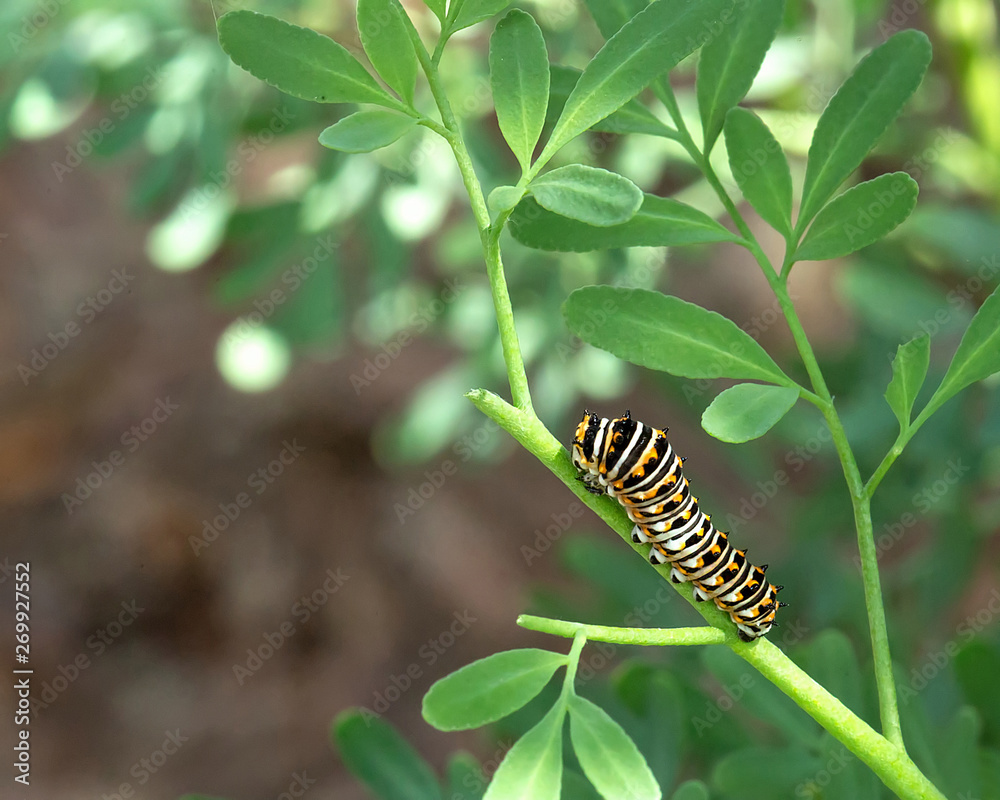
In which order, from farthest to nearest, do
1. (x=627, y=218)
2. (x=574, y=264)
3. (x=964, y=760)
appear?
(x=574, y=264) < (x=964, y=760) < (x=627, y=218)

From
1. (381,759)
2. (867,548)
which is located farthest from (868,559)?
(381,759)

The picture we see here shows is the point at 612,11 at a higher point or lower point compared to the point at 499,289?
higher

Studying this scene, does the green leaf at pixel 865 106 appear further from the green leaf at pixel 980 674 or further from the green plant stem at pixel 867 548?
the green leaf at pixel 980 674

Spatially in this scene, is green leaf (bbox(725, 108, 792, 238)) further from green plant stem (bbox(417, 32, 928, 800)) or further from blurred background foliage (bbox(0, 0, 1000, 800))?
blurred background foliage (bbox(0, 0, 1000, 800))

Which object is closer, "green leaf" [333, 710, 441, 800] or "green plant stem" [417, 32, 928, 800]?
"green plant stem" [417, 32, 928, 800]

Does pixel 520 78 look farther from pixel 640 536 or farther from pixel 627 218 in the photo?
pixel 640 536

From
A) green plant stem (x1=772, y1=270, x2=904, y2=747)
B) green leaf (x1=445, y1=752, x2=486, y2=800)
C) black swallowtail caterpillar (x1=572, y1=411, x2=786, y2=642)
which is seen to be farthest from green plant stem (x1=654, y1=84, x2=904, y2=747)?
green leaf (x1=445, y1=752, x2=486, y2=800)

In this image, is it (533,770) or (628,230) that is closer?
(533,770)
